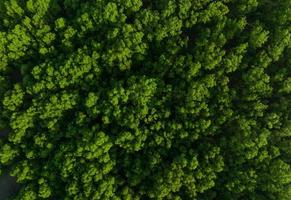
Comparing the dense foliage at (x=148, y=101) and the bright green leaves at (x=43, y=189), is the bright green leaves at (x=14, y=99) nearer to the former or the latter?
the dense foliage at (x=148, y=101)

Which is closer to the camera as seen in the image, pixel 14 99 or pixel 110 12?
pixel 14 99

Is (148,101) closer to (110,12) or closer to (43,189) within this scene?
(110,12)

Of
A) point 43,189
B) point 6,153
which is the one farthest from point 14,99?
point 43,189

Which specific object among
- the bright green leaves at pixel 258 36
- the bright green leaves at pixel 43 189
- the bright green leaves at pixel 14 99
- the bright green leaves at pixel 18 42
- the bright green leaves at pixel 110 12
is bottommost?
the bright green leaves at pixel 43 189

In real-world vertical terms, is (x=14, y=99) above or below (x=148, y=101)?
below

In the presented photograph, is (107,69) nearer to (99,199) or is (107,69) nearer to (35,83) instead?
(35,83)

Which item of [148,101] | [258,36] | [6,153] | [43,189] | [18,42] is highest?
[258,36]

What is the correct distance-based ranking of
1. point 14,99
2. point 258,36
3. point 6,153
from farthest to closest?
point 6,153
point 14,99
point 258,36

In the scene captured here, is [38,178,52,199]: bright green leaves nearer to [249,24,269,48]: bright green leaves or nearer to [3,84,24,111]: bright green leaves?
[3,84,24,111]: bright green leaves

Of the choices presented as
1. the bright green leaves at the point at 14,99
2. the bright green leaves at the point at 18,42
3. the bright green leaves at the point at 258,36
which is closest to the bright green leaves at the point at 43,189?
the bright green leaves at the point at 14,99
